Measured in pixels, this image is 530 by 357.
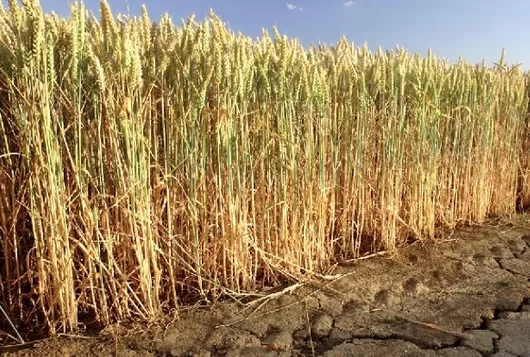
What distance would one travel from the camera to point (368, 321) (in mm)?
2426

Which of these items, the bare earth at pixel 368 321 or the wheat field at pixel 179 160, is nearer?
the wheat field at pixel 179 160

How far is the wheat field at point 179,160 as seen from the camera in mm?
1955

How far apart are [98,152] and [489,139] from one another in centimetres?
331

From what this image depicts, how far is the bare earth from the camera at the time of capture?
6.97ft

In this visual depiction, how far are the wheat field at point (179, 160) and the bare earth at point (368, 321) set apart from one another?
0.42 feet

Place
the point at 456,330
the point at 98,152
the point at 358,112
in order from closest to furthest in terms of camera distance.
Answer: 1. the point at 98,152
2. the point at 456,330
3. the point at 358,112

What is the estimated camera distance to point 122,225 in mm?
2135

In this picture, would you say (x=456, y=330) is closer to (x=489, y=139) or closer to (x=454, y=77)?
(x=454, y=77)

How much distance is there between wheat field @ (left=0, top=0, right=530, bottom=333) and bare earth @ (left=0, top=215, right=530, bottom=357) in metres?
0.13

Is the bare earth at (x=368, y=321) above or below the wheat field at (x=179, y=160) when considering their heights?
below

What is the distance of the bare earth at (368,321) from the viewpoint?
2.12 m

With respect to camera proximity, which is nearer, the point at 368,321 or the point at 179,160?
the point at 179,160

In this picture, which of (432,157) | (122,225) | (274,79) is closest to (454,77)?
(432,157)

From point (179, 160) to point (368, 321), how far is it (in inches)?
47.8
